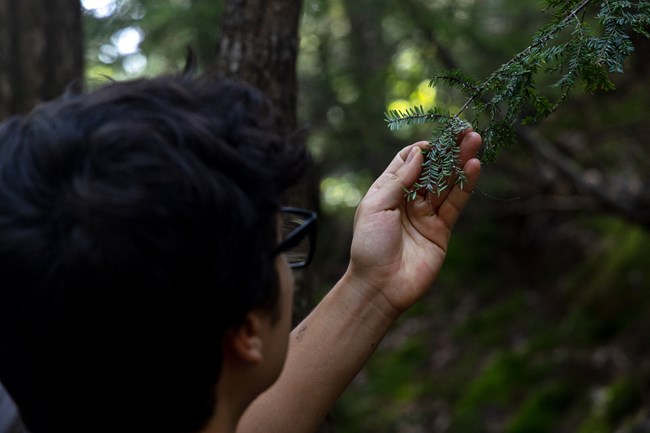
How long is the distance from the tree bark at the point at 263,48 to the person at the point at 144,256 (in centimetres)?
164

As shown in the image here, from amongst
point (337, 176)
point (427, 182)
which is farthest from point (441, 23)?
point (337, 176)

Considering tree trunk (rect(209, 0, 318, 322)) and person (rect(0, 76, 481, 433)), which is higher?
person (rect(0, 76, 481, 433))

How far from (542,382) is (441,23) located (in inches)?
111

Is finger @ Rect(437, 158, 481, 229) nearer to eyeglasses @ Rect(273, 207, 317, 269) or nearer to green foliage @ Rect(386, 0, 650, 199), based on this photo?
green foliage @ Rect(386, 0, 650, 199)

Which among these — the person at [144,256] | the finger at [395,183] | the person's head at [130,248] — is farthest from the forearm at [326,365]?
the person's head at [130,248]

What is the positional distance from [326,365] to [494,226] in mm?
7312

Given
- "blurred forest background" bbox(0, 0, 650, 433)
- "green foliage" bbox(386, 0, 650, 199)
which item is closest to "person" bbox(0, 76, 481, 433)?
"green foliage" bbox(386, 0, 650, 199)

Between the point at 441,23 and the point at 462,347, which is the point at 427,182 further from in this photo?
the point at 462,347

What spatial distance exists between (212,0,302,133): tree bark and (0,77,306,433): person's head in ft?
5.70

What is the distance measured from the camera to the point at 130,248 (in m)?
1.17

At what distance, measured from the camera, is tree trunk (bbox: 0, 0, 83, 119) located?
4254 millimetres

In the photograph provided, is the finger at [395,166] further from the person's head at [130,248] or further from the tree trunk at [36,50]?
the tree trunk at [36,50]

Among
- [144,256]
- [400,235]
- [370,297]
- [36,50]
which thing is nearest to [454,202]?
[400,235]

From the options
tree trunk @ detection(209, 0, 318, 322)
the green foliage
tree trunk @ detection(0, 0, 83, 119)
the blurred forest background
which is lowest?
the blurred forest background
